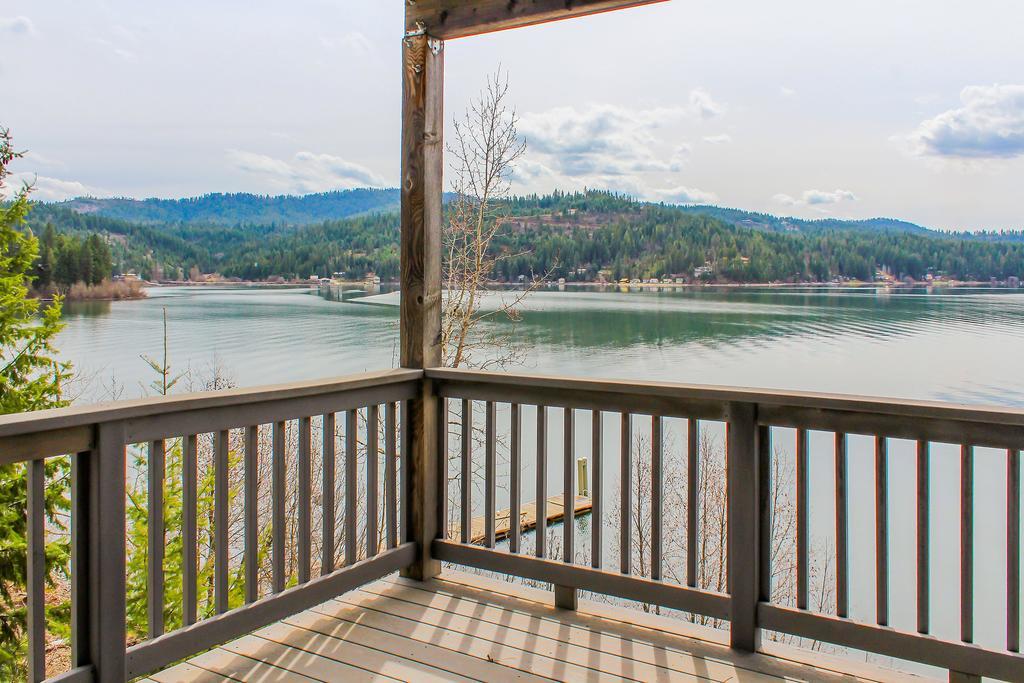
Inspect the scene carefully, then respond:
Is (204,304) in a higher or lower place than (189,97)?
lower

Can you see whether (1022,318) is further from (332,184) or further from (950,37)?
(332,184)

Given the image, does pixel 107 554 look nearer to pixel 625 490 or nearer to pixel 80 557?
pixel 80 557

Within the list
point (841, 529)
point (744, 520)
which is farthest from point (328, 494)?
point (841, 529)

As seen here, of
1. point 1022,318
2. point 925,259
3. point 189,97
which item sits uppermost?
point 189,97

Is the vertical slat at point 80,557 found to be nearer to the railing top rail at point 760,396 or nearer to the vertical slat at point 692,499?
the railing top rail at point 760,396

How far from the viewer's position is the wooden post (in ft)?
10.8

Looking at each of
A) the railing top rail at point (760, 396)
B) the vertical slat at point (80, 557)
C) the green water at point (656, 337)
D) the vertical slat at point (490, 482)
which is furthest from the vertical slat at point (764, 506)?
the vertical slat at point (80, 557)

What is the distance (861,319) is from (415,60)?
451 cm

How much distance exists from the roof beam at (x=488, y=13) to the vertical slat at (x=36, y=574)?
2340 mm

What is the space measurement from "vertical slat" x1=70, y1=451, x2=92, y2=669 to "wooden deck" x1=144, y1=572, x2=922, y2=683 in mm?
375

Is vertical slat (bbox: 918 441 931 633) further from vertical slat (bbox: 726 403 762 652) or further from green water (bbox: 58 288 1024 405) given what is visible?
green water (bbox: 58 288 1024 405)

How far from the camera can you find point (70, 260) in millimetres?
8055

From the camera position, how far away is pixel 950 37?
373cm

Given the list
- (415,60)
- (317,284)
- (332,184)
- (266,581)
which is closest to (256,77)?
(332,184)
